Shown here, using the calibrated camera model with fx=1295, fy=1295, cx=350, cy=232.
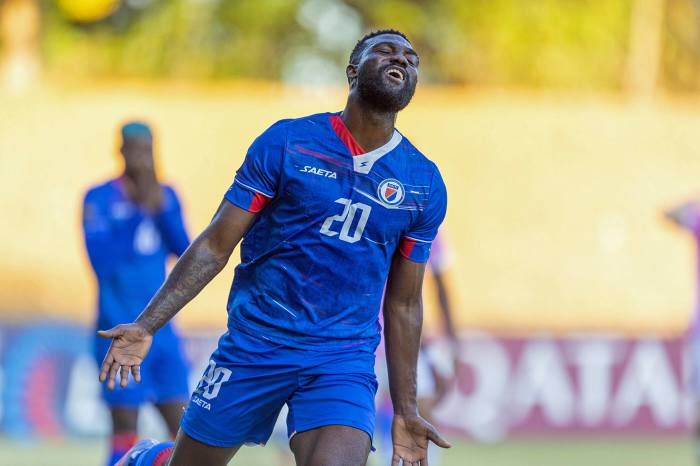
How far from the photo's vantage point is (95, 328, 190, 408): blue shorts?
795cm

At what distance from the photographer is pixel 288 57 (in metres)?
32.4

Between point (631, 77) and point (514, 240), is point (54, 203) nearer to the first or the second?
point (514, 240)

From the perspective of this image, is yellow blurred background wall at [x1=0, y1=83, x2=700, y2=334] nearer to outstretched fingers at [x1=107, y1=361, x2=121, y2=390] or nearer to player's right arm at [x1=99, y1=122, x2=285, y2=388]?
player's right arm at [x1=99, y1=122, x2=285, y2=388]

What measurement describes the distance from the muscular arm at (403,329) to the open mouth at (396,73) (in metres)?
0.78

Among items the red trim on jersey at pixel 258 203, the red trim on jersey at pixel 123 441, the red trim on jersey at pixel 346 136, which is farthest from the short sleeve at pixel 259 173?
the red trim on jersey at pixel 123 441

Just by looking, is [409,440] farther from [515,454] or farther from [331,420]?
[515,454]

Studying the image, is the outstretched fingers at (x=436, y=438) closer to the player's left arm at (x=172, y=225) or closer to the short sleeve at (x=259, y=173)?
the short sleeve at (x=259, y=173)

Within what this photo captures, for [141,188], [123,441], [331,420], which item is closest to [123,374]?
[331,420]

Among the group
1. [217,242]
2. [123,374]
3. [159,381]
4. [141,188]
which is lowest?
[123,374]

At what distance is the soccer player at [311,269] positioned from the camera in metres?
5.27

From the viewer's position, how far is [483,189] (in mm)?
20781

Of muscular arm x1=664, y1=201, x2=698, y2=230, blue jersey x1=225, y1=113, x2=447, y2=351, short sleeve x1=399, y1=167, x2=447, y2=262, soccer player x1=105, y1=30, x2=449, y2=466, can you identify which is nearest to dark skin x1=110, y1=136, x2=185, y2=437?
soccer player x1=105, y1=30, x2=449, y2=466

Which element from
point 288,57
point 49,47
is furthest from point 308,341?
point 288,57

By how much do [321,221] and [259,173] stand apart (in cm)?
32
